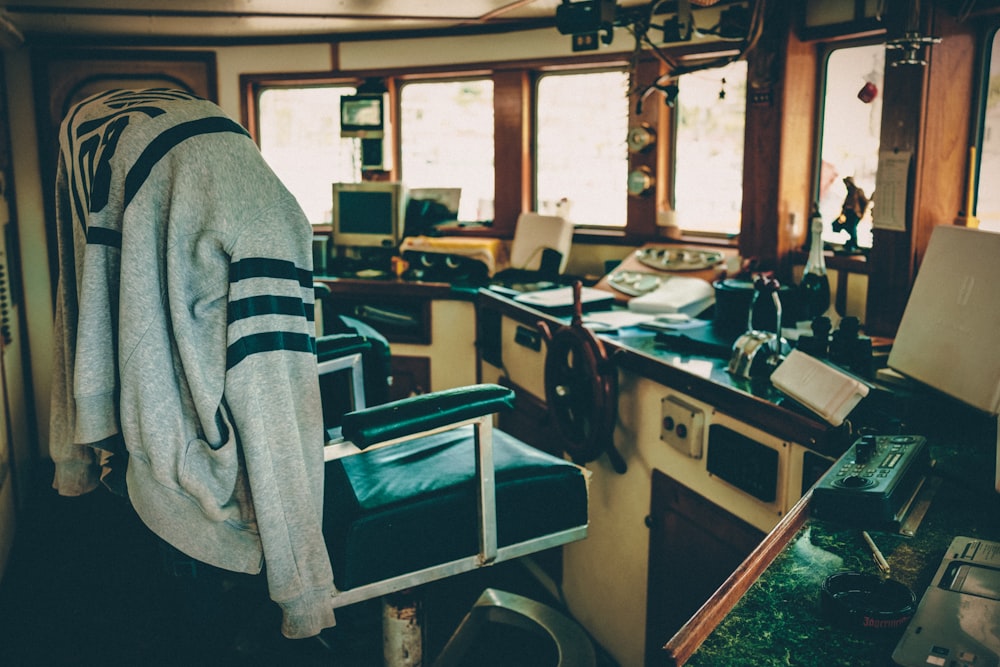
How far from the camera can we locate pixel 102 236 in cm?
139

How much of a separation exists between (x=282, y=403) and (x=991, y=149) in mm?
2310

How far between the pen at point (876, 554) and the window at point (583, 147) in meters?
3.21

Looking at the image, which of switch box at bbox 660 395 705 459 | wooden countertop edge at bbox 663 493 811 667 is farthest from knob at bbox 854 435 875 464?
switch box at bbox 660 395 705 459

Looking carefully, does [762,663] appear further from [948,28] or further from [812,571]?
[948,28]

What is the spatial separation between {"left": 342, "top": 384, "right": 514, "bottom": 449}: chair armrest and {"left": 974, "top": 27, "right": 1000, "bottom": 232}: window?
1.84 m

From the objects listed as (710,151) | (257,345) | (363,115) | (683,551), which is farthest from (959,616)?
(363,115)

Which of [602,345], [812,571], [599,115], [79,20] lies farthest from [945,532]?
[79,20]

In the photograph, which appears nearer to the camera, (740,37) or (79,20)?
(740,37)

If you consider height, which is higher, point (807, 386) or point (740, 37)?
point (740, 37)

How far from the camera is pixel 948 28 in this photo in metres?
2.46

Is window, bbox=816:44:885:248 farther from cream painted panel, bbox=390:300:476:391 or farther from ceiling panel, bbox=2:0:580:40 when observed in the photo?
cream painted panel, bbox=390:300:476:391

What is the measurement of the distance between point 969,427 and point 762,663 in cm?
106

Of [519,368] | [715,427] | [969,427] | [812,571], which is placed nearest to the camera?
[812,571]

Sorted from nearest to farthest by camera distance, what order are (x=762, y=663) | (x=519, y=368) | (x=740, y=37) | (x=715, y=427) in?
1. (x=762, y=663)
2. (x=715, y=427)
3. (x=740, y=37)
4. (x=519, y=368)
